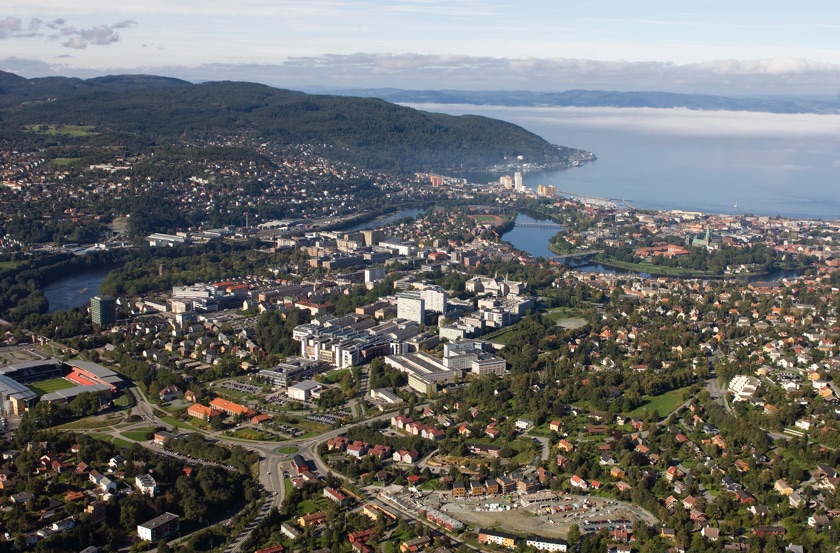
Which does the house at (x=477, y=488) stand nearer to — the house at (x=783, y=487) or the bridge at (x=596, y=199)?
the house at (x=783, y=487)

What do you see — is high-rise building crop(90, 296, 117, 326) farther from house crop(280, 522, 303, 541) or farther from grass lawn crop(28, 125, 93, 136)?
grass lawn crop(28, 125, 93, 136)

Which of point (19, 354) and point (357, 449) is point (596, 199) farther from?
point (357, 449)

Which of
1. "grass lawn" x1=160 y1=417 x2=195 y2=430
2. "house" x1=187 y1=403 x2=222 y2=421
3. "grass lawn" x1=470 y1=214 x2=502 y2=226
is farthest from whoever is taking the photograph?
"grass lawn" x1=470 y1=214 x2=502 y2=226

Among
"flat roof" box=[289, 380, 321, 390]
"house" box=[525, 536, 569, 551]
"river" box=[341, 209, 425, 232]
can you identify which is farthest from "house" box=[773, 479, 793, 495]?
"river" box=[341, 209, 425, 232]

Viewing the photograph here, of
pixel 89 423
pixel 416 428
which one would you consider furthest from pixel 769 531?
pixel 89 423

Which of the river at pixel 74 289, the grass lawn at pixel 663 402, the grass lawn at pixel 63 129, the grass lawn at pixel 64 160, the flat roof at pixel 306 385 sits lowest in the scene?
the river at pixel 74 289

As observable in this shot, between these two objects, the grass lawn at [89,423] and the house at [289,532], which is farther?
the grass lawn at [89,423]

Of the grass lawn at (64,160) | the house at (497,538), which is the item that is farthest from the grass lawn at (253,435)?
the grass lawn at (64,160)
